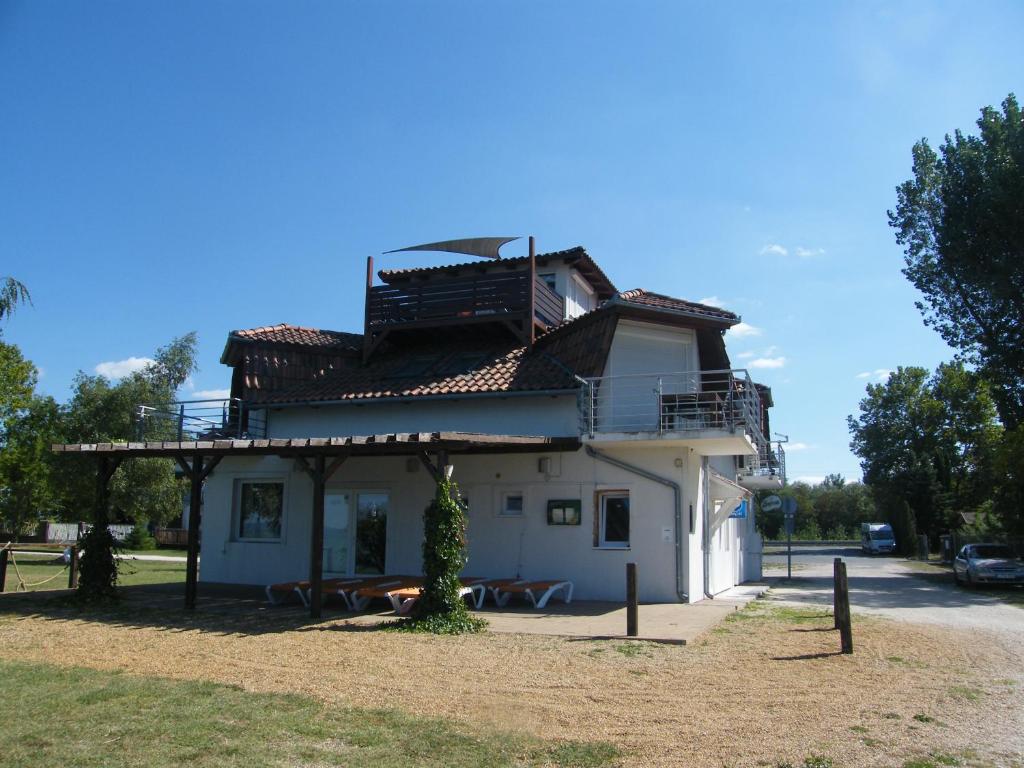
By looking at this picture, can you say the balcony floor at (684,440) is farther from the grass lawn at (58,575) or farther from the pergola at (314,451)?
the grass lawn at (58,575)

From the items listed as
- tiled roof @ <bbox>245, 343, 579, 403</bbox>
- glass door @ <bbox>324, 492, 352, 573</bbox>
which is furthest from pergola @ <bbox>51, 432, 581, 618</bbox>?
glass door @ <bbox>324, 492, 352, 573</bbox>

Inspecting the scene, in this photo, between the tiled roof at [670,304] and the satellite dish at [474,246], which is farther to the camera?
the satellite dish at [474,246]

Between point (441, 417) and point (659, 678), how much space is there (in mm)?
10443

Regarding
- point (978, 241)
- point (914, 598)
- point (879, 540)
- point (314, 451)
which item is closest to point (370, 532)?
point (314, 451)

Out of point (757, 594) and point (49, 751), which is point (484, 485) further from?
point (49, 751)

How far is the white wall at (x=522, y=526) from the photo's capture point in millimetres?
15742

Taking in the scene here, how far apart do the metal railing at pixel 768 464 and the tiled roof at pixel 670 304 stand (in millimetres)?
5887

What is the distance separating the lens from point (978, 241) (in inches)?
1044

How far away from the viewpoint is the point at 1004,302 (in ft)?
86.4

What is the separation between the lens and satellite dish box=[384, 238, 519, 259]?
22.0 metres

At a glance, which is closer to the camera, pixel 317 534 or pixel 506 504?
pixel 317 534

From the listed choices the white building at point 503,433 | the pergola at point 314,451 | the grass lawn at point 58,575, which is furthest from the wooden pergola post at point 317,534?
the grass lawn at point 58,575

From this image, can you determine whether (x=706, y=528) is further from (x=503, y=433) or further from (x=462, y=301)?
(x=462, y=301)

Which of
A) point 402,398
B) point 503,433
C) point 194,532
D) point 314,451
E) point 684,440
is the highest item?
point 402,398
